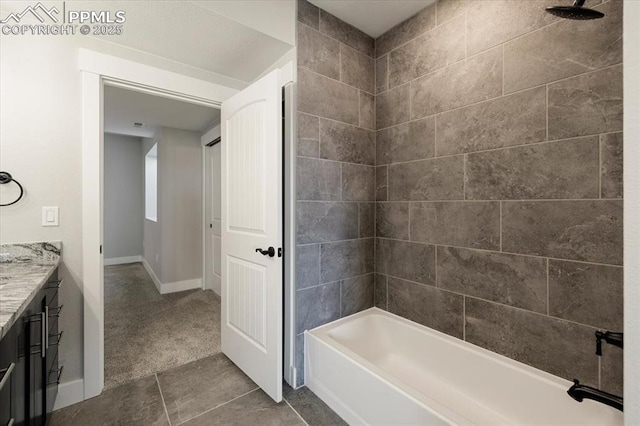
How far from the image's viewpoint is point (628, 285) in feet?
1.63

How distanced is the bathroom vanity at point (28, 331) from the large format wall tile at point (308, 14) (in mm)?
2081

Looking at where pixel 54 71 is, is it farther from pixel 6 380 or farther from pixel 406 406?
pixel 406 406

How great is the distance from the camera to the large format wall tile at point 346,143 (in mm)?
2012

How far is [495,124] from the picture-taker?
5.32ft

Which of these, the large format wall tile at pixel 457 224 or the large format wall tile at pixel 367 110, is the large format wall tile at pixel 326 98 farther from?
the large format wall tile at pixel 457 224

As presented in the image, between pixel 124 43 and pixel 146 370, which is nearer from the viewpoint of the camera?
pixel 124 43

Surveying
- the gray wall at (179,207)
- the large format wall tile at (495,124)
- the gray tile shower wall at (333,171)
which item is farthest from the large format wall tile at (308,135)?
the gray wall at (179,207)

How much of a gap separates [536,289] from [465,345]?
0.55 meters

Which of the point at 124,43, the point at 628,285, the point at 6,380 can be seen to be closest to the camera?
the point at 628,285

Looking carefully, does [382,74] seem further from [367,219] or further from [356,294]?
[356,294]

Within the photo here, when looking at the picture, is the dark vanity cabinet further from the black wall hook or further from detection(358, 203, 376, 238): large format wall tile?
detection(358, 203, 376, 238): large format wall tile

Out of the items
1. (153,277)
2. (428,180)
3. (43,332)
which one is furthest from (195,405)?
(153,277)

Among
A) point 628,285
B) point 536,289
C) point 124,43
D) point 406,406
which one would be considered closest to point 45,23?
point 124,43

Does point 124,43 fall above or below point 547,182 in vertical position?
above
